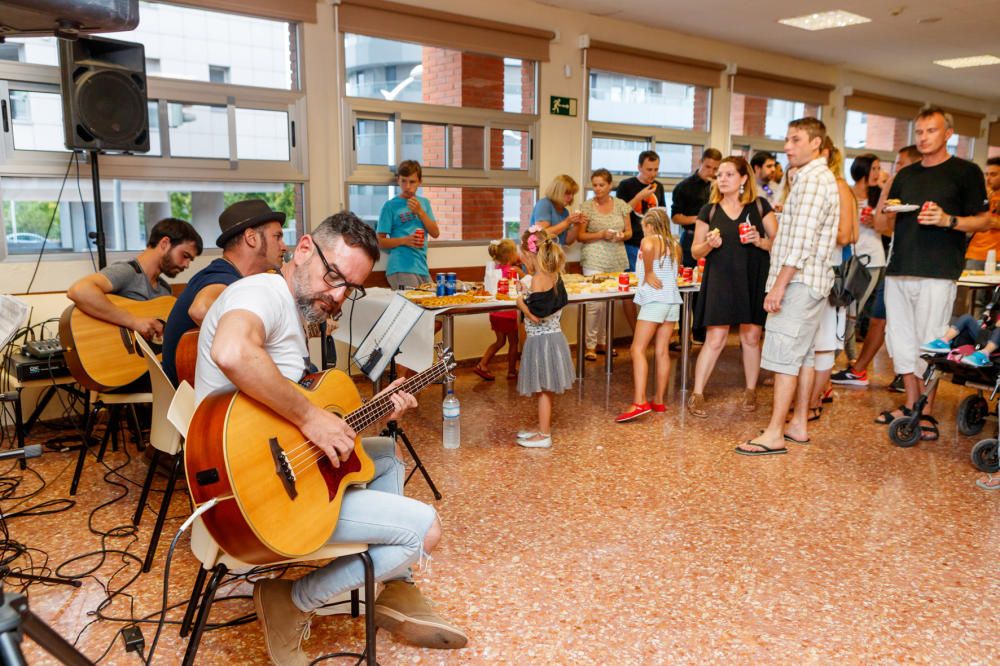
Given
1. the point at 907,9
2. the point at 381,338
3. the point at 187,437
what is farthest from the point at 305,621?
the point at 907,9

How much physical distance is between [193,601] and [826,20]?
751 cm

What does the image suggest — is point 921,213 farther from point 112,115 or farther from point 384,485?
point 112,115

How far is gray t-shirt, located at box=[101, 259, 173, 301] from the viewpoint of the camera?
3.62 metres

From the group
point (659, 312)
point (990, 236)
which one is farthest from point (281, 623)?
point (990, 236)

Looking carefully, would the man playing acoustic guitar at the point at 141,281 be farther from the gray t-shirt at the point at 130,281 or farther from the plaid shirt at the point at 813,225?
the plaid shirt at the point at 813,225

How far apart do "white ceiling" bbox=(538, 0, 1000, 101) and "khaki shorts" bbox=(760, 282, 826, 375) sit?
12.2 feet

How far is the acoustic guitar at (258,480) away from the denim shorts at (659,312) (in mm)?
3205

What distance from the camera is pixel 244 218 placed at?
304cm

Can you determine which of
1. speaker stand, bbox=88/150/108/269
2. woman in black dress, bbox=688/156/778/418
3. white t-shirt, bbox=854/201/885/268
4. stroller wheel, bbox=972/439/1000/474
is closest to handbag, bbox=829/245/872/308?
woman in black dress, bbox=688/156/778/418

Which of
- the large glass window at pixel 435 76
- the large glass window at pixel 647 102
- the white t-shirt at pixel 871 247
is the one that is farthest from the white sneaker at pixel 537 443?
the large glass window at pixel 647 102

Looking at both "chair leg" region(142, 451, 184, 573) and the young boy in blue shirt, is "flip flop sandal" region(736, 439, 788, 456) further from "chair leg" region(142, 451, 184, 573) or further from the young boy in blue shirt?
"chair leg" region(142, 451, 184, 573)

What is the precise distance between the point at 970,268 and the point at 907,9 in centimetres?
243

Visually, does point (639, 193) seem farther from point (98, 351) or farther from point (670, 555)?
point (98, 351)

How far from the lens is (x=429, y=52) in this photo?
6.13m
